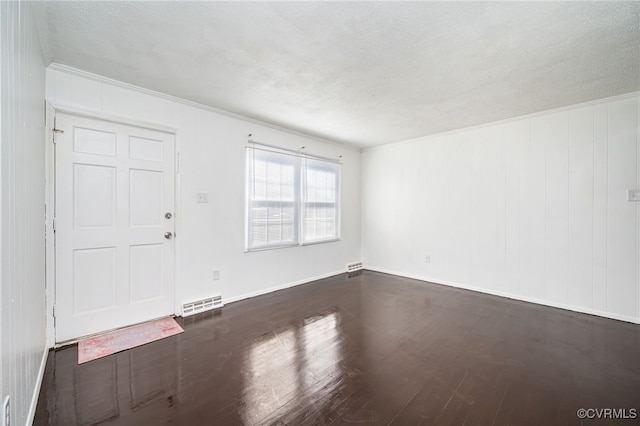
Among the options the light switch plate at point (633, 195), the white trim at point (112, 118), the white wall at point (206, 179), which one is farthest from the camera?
the light switch plate at point (633, 195)

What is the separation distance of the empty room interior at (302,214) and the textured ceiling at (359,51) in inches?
0.8

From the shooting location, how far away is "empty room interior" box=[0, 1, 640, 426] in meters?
1.72

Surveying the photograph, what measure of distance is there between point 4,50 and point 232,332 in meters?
2.53

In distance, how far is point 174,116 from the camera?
3137mm

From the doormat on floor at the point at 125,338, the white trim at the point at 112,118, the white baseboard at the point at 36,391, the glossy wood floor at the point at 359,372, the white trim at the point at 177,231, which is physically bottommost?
the glossy wood floor at the point at 359,372

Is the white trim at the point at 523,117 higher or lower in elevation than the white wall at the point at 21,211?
higher

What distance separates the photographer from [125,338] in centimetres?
260

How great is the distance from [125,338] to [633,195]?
553 cm

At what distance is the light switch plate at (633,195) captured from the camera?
2988mm

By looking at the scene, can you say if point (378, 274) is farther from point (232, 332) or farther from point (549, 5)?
point (549, 5)

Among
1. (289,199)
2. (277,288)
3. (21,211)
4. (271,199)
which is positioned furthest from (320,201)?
(21,211)

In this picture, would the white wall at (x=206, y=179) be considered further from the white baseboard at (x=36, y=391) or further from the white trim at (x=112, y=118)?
the white baseboard at (x=36, y=391)

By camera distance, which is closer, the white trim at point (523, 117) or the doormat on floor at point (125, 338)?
the doormat on floor at point (125, 338)

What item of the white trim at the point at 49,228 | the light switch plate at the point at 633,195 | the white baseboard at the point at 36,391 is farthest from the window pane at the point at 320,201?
the light switch plate at the point at 633,195
